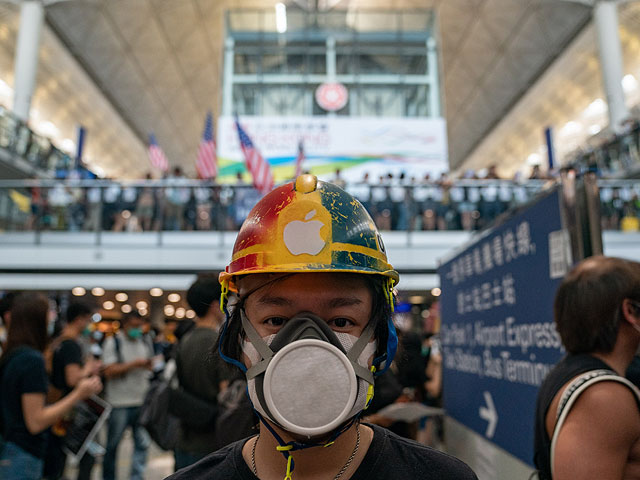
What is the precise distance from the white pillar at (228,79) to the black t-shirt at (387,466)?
21420 mm

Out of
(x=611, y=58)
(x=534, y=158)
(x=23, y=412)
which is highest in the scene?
(x=534, y=158)

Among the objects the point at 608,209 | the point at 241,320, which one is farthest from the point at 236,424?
the point at 608,209

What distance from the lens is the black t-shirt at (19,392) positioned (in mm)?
2949

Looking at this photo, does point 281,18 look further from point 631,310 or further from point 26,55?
point 631,310

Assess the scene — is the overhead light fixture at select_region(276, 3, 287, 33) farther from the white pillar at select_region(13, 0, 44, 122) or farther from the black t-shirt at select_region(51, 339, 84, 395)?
the black t-shirt at select_region(51, 339, 84, 395)

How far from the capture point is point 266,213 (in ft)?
4.11

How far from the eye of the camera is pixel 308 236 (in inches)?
47.3

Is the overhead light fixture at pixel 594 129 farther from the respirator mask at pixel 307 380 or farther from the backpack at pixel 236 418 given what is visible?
the respirator mask at pixel 307 380

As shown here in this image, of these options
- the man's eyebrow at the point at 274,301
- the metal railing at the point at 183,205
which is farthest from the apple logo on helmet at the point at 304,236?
the metal railing at the point at 183,205

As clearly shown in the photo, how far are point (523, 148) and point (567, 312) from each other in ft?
116

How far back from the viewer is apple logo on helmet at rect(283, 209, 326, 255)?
46.9 inches

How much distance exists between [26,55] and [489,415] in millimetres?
22551

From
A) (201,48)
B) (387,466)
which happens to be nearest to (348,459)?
(387,466)

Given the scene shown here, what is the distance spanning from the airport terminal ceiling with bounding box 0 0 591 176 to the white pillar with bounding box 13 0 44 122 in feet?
4.07
